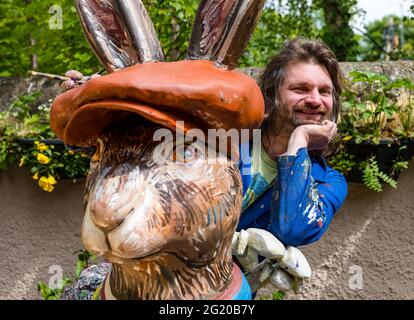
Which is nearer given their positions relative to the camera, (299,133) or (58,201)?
(299,133)

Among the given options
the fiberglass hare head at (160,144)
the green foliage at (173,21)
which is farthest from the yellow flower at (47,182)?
the fiberglass hare head at (160,144)

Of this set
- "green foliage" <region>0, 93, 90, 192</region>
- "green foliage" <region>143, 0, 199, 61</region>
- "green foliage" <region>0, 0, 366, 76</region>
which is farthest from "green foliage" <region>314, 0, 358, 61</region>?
"green foliage" <region>0, 93, 90, 192</region>

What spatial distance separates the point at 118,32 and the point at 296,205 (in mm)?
521

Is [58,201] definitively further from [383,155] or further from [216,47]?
[216,47]

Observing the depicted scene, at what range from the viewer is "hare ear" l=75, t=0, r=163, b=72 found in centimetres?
116

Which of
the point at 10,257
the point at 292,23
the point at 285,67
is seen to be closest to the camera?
the point at 285,67

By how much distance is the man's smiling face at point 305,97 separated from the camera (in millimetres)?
1405

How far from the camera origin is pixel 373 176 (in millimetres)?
2131

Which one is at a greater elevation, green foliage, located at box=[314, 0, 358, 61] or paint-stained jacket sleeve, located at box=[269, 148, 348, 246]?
paint-stained jacket sleeve, located at box=[269, 148, 348, 246]

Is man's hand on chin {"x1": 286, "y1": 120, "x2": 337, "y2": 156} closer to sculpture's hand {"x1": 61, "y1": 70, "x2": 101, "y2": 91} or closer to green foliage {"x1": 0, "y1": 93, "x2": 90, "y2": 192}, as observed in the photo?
sculpture's hand {"x1": 61, "y1": 70, "x2": 101, "y2": 91}

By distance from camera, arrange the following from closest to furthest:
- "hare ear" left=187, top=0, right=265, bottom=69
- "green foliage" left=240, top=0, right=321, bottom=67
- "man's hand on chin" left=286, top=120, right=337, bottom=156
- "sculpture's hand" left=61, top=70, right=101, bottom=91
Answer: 1. "hare ear" left=187, top=0, right=265, bottom=69
2. "sculpture's hand" left=61, top=70, right=101, bottom=91
3. "man's hand on chin" left=286, top=120, right=337, bottom=156
4. "green foliage" left=240, top=0, right=321, bottom=67
